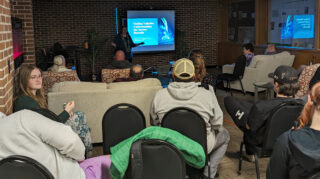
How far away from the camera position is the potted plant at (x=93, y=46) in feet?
32.6

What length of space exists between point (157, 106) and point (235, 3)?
9207mm

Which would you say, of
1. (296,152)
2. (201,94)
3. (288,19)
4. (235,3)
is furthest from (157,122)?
(235,3)

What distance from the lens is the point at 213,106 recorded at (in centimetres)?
281

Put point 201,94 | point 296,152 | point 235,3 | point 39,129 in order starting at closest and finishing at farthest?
1. point 296,152
2. point 39,129
3. point 201,94
4. point 235,3

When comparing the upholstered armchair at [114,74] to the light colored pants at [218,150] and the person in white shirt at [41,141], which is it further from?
the person in white shirt at [41,141]

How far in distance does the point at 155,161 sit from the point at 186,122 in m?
0.74

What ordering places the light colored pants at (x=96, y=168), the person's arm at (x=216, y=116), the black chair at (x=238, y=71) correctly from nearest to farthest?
the light colored pants at (x=96, y=168) < the person's arm at (x=216, y=116) < the black chair at (x=238, y=71)

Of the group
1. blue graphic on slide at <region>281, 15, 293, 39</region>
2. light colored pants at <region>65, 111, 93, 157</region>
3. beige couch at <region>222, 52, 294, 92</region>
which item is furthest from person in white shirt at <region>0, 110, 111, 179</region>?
blue graphic on slide at <region>281, 15, 293, 39</region>

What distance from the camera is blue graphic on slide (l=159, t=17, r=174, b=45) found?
11.1m

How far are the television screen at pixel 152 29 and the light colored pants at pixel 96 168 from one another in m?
8.49

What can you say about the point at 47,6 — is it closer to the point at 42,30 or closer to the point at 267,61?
the point at 42,30

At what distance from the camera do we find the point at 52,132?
70.9 inches

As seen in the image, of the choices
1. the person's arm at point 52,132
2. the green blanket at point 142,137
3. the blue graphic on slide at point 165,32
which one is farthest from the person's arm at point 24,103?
the blue graphic on slide at point 165,32

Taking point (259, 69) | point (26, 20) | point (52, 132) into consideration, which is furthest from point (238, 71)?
point (52, 132)
